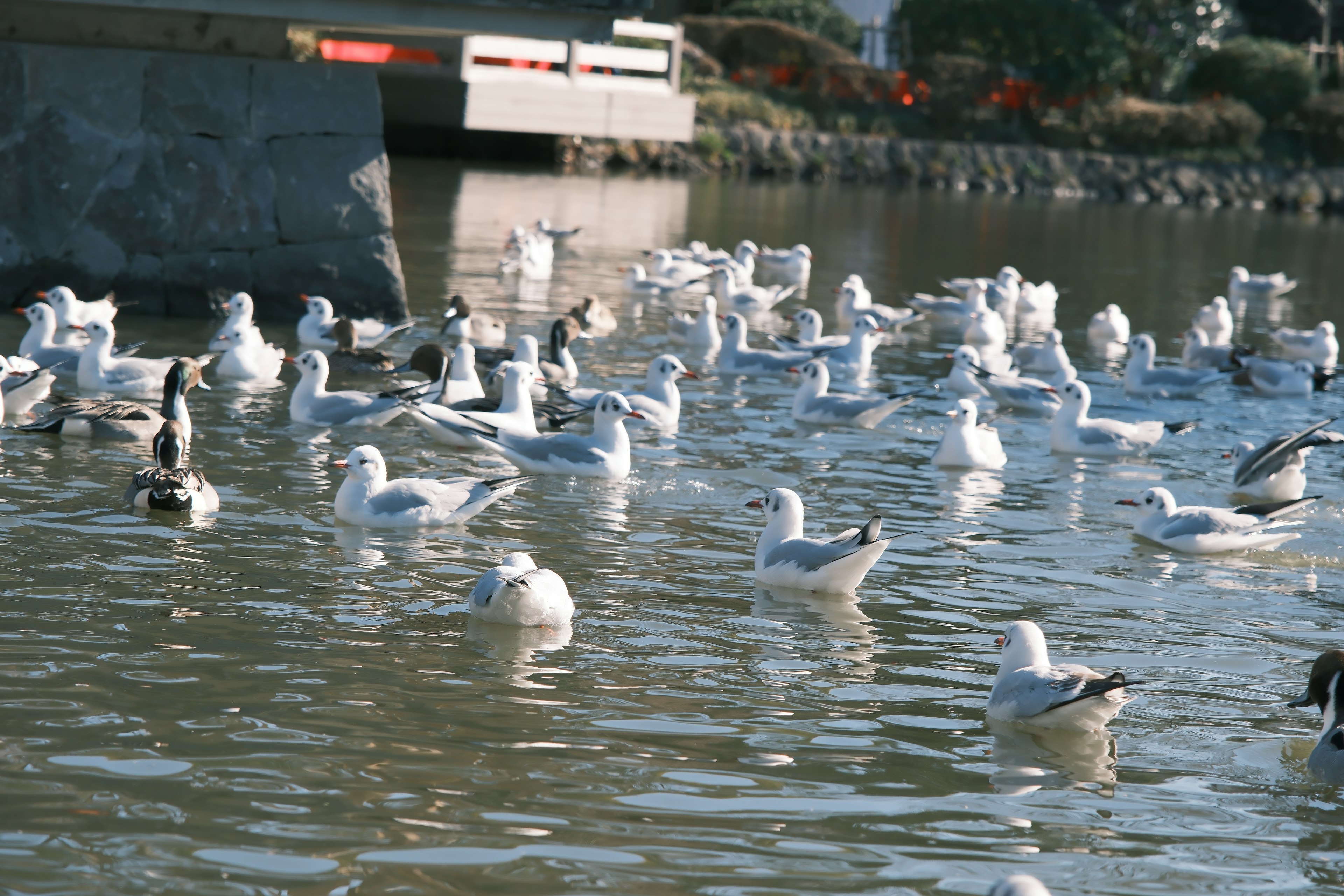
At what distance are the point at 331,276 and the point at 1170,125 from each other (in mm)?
35336

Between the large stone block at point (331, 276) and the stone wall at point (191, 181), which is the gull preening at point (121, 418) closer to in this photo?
the stone wall at point (191, 181)

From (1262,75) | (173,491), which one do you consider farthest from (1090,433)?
(1262,75)

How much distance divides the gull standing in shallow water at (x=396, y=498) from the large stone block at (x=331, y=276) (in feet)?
20.9

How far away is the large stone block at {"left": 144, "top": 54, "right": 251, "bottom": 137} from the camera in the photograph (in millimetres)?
12711

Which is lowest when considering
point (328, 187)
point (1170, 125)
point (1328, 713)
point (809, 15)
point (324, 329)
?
point (1328, 713)

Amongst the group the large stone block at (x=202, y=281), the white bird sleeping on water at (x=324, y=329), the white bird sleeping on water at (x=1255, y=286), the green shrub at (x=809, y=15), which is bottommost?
the white bird sleeping on water at (x=324, y=329)

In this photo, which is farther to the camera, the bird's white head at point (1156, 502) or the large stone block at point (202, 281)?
the large stone block at point (202, 281)

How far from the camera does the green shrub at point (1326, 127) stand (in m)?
43.7

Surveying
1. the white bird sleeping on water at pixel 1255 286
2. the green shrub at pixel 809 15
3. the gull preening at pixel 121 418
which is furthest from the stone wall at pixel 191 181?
the green shrub at pixel 809 15

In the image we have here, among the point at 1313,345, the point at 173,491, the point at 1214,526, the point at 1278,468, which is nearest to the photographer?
the point at 173,491

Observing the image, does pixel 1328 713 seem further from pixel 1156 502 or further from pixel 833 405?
pixel 833 405

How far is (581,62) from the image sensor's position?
35781 millimetres

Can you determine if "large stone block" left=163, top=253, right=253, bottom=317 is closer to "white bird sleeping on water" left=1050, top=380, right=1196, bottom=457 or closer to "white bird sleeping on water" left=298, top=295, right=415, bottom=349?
"white bird sleeping on water" left=298, top=295, right=415, bottom=349

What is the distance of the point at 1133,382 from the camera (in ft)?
44.6
